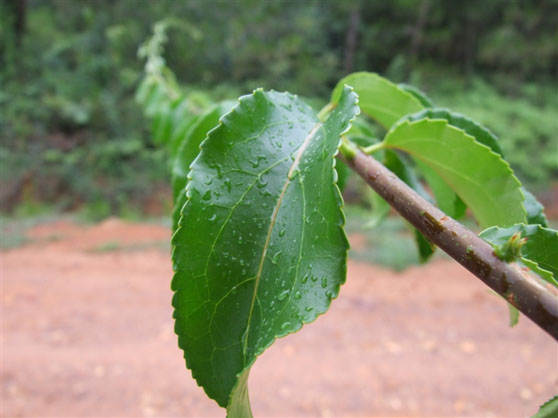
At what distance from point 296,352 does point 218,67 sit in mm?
7162

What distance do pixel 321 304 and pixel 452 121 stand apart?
0.79ft

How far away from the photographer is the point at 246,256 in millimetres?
289

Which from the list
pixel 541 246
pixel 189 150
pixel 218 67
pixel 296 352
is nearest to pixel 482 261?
pixel 541 246

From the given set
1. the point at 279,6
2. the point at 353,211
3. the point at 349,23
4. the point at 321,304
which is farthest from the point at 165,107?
the point at 349,23

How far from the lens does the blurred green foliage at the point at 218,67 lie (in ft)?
25.3

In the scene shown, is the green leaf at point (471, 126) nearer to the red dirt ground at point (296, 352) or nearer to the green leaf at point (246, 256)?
the green leaf at point (246, 256)

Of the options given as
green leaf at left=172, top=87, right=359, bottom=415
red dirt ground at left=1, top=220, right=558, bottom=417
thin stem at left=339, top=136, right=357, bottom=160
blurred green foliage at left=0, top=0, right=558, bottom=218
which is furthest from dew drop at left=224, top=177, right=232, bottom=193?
blurred green foliage at left=0, top=0, right=558, bottom=218

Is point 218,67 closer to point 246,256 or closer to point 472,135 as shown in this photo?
point 472,135

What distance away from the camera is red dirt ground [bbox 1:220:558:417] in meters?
2.36

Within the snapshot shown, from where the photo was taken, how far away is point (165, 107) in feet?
4.28

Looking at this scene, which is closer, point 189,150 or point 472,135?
point 472,135

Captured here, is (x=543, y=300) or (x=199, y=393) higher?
(x=543, y=300)

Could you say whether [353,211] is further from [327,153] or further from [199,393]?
[327,153]

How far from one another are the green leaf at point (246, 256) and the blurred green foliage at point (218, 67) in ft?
23.1
